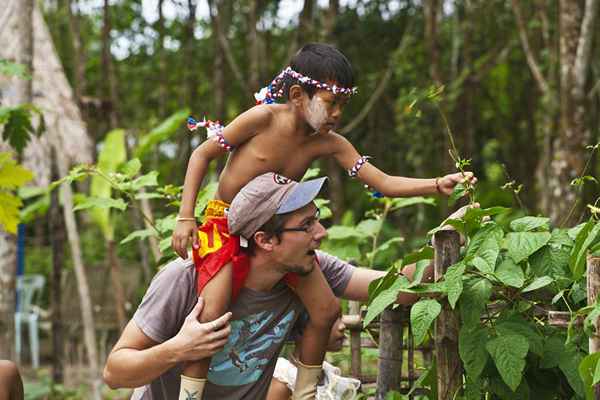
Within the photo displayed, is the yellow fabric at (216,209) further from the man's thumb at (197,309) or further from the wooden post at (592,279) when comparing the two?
the wooden post at (592,279)

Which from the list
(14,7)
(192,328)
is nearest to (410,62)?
(14,7)

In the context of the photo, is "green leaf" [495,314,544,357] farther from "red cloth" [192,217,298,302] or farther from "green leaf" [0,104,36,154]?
"green leaf" [0,104,36,154]

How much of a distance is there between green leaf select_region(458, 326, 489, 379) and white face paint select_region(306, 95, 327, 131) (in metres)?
0.82

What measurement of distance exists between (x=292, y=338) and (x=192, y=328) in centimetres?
66

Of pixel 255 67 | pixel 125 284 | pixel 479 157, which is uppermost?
pixel 255 67

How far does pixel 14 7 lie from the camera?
18.5 feet

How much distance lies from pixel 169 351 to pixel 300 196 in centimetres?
62

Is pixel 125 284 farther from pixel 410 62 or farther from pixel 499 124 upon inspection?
pixel 499 124

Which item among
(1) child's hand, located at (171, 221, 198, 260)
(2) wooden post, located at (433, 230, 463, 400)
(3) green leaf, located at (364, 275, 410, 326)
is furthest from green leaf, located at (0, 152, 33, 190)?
(2) wooden post, located at (433, 230, 463, 400)

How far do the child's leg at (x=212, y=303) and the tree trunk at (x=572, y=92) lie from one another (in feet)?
13.4

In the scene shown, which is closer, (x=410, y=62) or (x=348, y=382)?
(x=348, y=382)

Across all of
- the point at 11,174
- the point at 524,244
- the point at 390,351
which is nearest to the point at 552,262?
the point at 524,244

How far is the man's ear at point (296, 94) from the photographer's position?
125 inches

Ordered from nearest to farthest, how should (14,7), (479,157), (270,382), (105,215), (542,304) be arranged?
(542,304) → (270,382) → (14,7) → (105,215) → (479,157)
